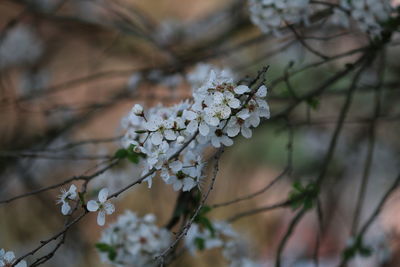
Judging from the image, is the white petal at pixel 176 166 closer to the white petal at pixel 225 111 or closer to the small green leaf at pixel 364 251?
the white petal at pixel 225 111

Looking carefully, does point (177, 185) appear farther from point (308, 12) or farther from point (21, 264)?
point (308, 12)

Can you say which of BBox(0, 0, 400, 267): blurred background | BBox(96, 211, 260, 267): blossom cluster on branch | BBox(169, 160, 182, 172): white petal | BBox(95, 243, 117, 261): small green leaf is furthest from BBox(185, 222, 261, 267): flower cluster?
BBox(0, 0, 400, 267): blurred background

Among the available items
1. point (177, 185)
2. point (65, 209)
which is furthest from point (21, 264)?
point (177, 185)

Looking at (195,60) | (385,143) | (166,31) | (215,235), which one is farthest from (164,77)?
(385,143)

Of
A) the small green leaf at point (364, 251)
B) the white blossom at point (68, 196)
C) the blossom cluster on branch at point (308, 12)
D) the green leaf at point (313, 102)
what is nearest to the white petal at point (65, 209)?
the white blossom at point (68, 196)

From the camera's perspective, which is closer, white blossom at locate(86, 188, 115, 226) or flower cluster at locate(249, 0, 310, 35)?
white blossom at locate(86, 188, 115, 226)

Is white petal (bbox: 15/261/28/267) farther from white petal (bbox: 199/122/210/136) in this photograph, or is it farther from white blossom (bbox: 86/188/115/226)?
white petal (bbox: 199/122/210/136)
